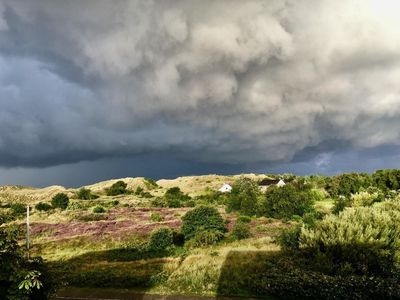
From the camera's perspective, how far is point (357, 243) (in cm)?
2302

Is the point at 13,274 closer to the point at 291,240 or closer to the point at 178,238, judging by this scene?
the point at 291,240

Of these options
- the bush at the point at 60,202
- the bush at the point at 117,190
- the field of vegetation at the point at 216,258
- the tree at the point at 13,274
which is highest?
the bush at the point at 117,190

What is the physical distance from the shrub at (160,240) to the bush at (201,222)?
3.66m

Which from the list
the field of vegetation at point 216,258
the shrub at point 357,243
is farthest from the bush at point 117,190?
the shrub at point 357,243

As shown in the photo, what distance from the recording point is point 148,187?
13362cm

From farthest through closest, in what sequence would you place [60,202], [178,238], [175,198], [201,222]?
[175,198], [60,202], [178,238], [201,222]

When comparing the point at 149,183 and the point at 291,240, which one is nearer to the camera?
the point at 291,240

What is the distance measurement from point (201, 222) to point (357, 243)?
1921 centimetres

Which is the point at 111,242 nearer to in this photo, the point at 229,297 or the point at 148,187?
the point at 229,297

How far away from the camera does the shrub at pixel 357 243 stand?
21938 mm

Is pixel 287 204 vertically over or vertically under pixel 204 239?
over

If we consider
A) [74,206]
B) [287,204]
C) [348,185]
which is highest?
[74,206]

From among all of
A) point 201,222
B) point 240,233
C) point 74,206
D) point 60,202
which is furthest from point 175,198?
point 240,233

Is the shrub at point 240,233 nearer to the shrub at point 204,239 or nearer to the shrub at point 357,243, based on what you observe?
the shrub at point 204,239
